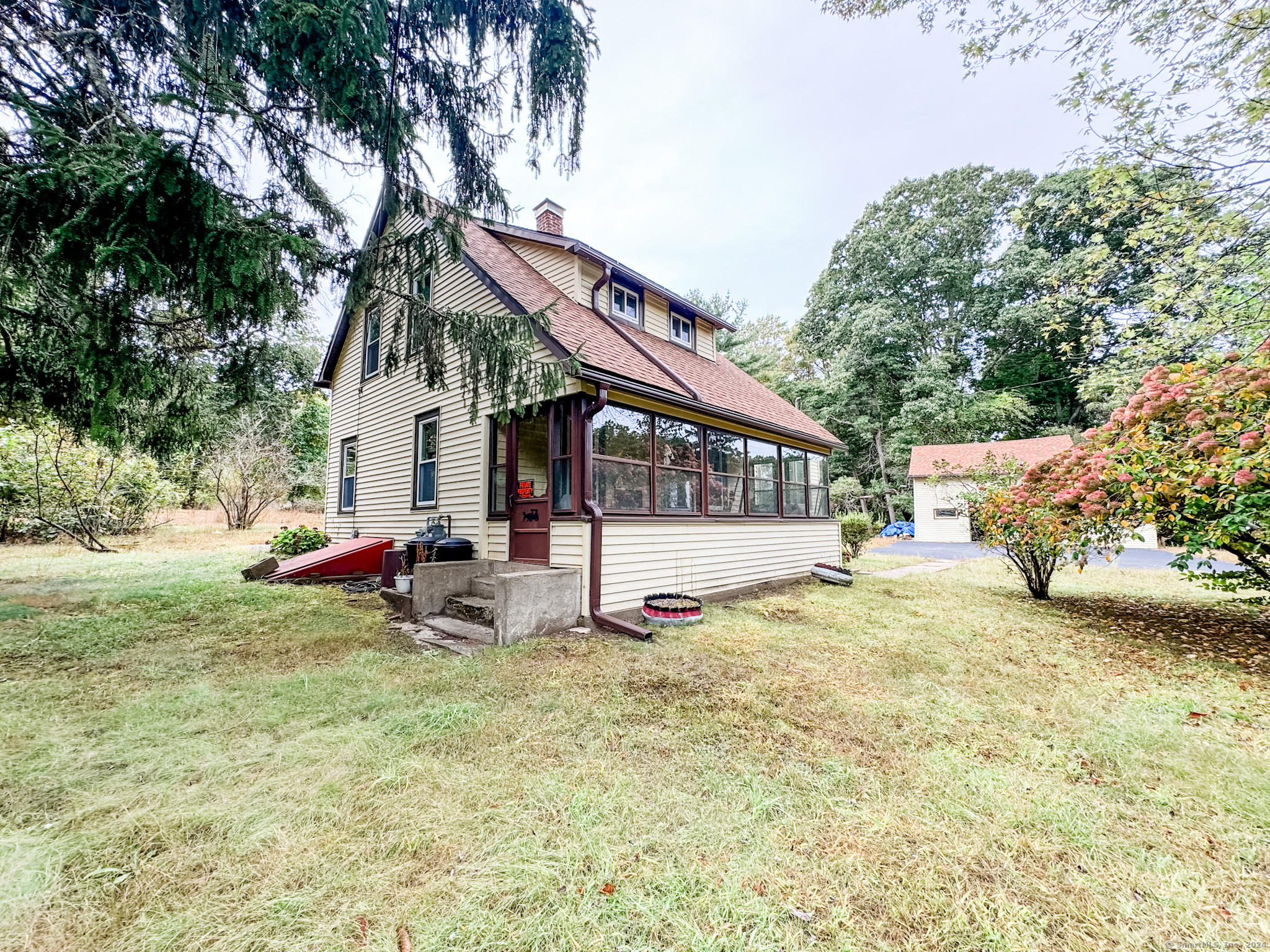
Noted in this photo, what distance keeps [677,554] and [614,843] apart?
16.3 feet

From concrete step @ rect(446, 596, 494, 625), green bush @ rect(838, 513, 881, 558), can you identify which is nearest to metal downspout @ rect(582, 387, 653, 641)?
concrete step @ rect(446, 596, 494, 625)

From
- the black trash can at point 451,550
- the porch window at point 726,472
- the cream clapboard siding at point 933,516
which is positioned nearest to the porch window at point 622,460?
the porch window at point 726,472

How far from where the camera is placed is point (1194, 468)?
4.71 meters

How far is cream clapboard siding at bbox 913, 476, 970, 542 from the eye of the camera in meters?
21.6

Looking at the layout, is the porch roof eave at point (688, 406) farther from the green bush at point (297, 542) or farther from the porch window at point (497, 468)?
the green bush at point (297, 542)

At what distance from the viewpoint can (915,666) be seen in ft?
15.1

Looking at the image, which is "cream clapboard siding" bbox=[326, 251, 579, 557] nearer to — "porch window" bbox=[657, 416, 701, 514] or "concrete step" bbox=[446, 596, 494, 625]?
"concrete step" bbox=[446, 596, 494, 625]

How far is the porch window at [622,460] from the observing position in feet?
19.9

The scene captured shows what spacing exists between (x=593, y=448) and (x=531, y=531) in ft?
4.76

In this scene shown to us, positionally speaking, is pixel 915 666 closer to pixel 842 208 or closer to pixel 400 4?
pixel 400 4

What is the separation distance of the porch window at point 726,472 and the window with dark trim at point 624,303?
10.9ft

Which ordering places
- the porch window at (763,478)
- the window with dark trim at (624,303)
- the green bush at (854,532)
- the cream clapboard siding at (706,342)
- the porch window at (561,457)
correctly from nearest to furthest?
the porch window at (561,457) → the porch window at (763,478) → the window with dark trim at (624,303) → the cream clapboard siding at (706,342) → the green bush at (854,532)

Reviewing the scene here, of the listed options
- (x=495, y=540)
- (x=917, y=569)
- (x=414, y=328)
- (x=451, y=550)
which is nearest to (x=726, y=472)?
(x=495, y=540)

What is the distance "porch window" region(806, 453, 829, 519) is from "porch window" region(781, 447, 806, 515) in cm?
17
